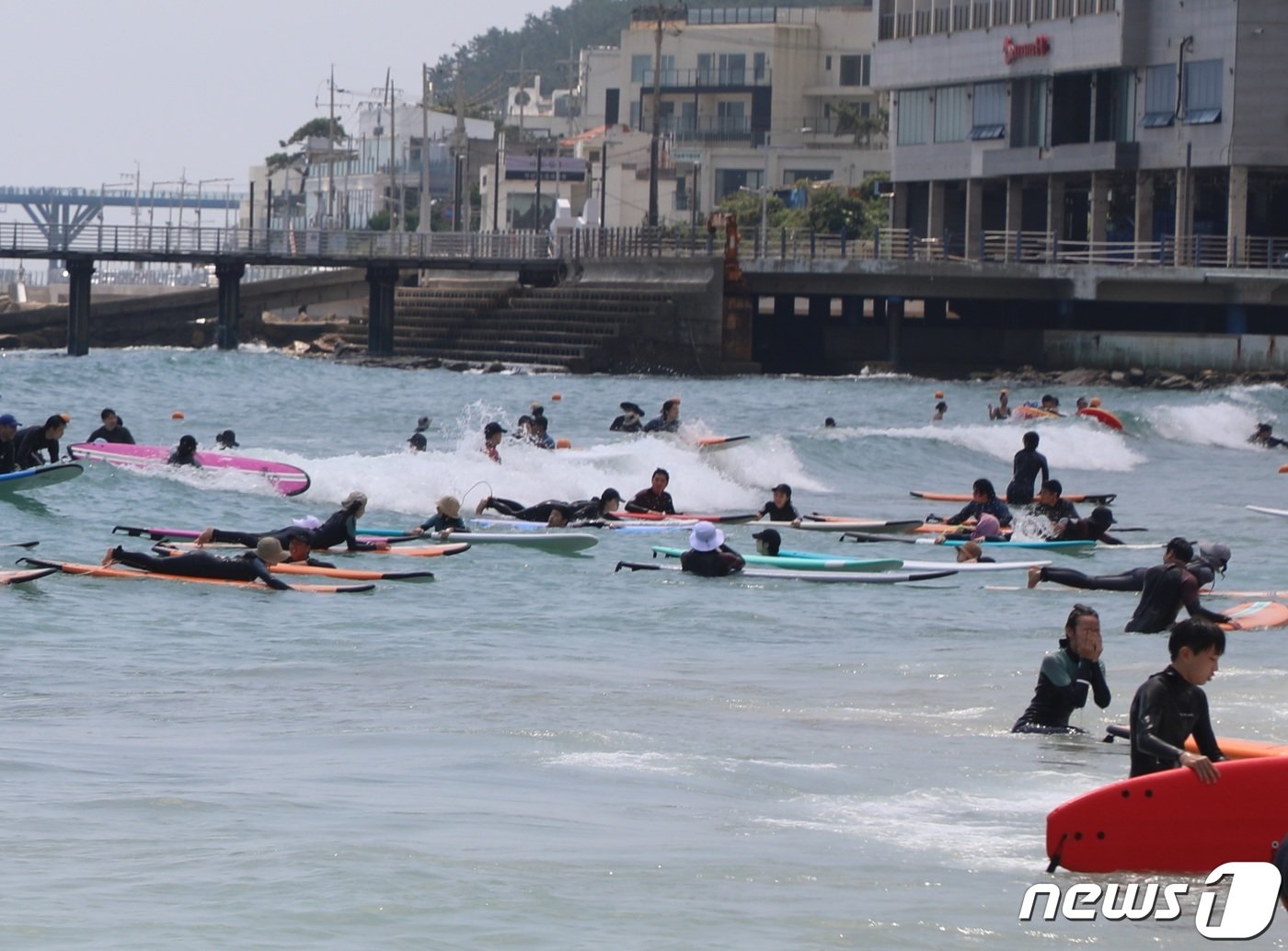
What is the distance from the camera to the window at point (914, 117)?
241 ft

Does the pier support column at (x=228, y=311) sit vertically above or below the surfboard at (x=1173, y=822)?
above

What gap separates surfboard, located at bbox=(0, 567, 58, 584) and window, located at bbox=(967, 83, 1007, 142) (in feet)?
183

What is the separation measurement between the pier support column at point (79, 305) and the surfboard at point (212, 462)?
129 ft

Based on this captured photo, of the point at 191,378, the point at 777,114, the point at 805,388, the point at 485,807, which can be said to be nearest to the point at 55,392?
the point at 191,378

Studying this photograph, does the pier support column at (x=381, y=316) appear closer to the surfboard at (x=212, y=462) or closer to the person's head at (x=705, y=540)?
the surfboard at (x=212, y=462)

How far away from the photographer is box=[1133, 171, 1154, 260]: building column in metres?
63.6

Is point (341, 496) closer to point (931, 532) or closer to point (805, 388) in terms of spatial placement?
point (931, 532)

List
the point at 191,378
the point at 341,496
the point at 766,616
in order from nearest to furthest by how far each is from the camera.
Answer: the point at 766,616 → the point at 341,496 → the point at 191,378

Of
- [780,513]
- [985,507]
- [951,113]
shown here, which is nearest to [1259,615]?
[985,507]

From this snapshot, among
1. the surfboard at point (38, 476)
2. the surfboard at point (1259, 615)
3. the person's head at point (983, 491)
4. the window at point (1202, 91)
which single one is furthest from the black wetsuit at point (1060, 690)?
the window at point (1202, 91)

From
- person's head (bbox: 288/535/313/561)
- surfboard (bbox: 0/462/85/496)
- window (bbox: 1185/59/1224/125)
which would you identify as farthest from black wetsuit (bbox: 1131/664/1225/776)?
window (bbox: 1185/59/1224/125)

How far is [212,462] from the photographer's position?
2608 cm

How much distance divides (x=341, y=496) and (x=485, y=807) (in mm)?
16672

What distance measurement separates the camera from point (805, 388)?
55656 mm
